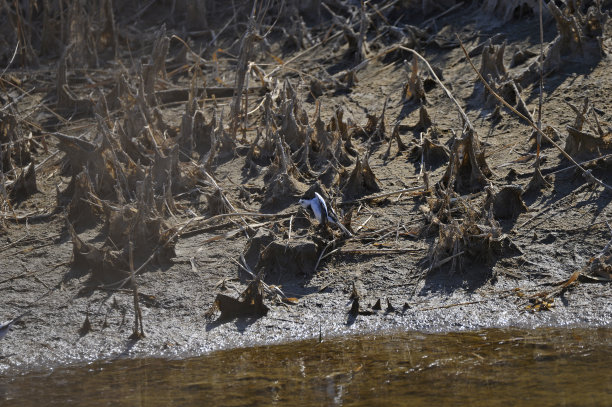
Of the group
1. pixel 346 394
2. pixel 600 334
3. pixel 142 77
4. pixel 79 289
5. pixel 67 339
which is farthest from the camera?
pixel 142 77

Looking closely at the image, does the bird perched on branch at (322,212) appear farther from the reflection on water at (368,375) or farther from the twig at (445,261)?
the reflection on water at (368,375)

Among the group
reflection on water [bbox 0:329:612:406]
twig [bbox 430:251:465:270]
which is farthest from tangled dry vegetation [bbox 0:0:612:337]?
reflection on water [bbox 0:329:612:406]

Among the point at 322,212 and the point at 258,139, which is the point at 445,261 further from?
the point at 258,139

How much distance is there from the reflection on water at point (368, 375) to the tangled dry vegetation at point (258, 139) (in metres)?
0.41

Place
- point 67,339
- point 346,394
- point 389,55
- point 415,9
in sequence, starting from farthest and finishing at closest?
1. point 415,9
2. point 389,55
3. point 67,339
4. point 346,394

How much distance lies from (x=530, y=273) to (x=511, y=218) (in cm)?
51

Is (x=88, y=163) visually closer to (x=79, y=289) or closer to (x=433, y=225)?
(x=79, y=289)

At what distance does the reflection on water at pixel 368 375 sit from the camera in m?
3.96

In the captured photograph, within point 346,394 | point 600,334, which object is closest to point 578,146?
point 600,334

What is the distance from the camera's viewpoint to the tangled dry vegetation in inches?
211

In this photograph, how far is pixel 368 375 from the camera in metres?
4.24

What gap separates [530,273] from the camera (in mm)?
5012

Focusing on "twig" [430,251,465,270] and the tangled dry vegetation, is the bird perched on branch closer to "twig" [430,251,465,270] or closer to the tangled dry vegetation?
the tangled dry vegetation

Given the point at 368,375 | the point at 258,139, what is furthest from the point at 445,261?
the point at 258,139
